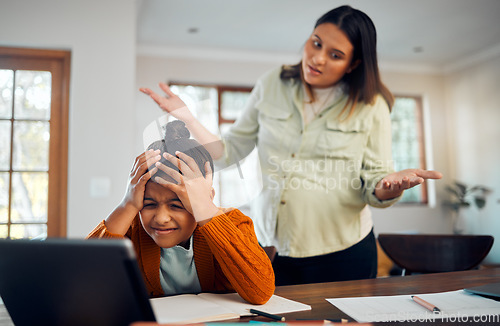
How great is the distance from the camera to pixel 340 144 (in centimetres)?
154

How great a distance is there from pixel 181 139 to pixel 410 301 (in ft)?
2.07

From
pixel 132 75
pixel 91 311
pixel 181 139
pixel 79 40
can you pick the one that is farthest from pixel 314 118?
pixel 79 40

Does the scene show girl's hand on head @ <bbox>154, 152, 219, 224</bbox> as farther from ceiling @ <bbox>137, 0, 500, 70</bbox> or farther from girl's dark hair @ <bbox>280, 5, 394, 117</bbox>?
ceiling @ <bbox>137, 0, 500, 70</bbox>

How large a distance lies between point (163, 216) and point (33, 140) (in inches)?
107

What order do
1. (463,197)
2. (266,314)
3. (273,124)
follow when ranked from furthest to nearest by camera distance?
(463,197), (273,124), (266,314)

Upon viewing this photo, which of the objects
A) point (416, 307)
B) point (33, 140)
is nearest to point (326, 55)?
point (416, 307)

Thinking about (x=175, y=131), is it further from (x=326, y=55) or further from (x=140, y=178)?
(x=326, y=55)

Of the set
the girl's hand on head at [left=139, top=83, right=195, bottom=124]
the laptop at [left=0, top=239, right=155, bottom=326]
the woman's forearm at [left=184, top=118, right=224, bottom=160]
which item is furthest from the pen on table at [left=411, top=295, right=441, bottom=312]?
the girl's hand on head at [left=139, top=83, right=195, bottom=124]

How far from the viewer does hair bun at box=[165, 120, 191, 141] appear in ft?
3.46

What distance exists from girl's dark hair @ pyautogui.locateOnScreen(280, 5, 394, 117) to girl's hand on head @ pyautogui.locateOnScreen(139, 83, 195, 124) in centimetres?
49

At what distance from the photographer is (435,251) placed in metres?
1.63

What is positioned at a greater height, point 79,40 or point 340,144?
point 79,40

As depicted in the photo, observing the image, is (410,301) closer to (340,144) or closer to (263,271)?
(263,271)

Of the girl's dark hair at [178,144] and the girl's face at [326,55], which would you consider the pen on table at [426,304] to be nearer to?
the girl's dark hair at [178,144]
